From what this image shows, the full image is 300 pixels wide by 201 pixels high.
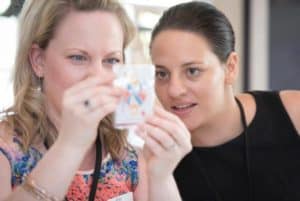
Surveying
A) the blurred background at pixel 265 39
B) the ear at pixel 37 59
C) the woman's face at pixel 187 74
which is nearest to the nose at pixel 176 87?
the woman's face at pixel 187 74

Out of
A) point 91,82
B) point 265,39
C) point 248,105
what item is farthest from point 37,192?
point 265,39

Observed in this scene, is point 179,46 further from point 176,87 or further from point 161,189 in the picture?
point 161,189

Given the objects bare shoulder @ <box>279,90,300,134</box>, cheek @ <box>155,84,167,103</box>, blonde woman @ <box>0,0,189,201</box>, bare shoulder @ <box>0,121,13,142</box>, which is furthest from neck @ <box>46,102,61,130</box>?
bare shoulder @ <box>279,90,300,134</box>

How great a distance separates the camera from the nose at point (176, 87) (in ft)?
4.75

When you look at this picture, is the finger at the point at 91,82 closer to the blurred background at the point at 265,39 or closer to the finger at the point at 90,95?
the finger at the point at 90,95

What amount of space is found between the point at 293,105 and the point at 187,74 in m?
0.48

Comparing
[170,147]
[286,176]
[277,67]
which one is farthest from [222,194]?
[277,67]

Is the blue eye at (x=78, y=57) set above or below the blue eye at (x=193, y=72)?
above

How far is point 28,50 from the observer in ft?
4.17

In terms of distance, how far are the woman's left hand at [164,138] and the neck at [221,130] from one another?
508 mm

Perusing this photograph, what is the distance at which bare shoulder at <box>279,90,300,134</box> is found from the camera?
1.69 m

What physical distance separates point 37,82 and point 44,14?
0.20 meters

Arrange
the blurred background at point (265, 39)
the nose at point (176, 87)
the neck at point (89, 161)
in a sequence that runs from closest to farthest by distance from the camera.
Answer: the neck at point (89, 161), the nose at point (176, 87), the blurred background at point (265, 39)

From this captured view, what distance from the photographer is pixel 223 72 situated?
5.22 ft
